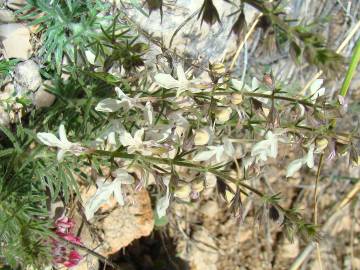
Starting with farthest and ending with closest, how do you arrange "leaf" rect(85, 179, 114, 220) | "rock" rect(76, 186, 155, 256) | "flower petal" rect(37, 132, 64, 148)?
"rock" rect(76, 186, 155, 256) → "leaf" rect(85, 179, 114, 220) → "flower petal" rect(37, 132, 64, 148)

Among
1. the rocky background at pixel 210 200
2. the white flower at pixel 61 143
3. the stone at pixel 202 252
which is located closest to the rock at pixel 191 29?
the rocky background at pixel 210 200

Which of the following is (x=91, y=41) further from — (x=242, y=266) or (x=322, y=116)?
(x=242, y=266)

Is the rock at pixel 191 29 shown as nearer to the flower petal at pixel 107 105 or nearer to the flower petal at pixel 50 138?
the flower petal at pixel 107 105

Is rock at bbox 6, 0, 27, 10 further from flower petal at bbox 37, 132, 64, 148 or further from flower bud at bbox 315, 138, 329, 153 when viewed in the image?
flower bud at bbox 315, 138, 329, 153

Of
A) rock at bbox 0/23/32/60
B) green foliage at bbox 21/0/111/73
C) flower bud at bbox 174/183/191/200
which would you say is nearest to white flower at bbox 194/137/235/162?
flower bud at bbox 174/183/191/200

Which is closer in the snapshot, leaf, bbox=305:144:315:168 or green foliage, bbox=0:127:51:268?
leaf, bbox=305:144:315:168

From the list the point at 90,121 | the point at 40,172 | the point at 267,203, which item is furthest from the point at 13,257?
the point at 267,203
